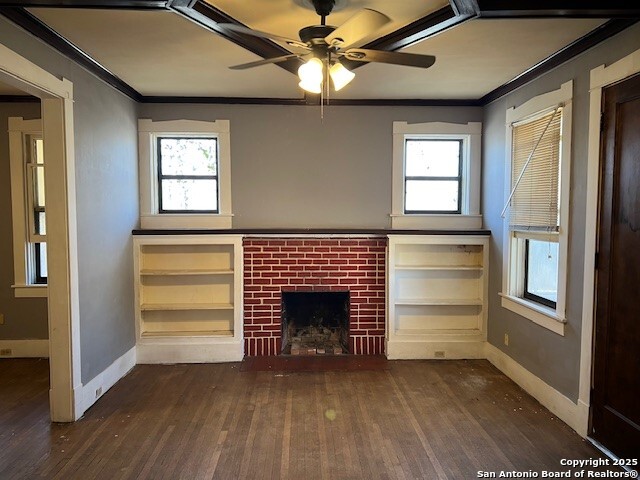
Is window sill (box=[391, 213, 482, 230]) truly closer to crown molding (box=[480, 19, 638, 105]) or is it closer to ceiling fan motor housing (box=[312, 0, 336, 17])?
crown molding (box=[480, 19, 638, 105])

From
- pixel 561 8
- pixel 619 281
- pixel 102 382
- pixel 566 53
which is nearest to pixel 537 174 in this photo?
pixel 566 53

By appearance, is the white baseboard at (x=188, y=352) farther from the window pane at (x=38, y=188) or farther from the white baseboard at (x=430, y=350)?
the window pane at (x=38, y=188)

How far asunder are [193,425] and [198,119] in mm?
2969

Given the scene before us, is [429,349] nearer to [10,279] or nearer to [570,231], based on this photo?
[570,231]

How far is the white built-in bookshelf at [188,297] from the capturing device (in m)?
4.38

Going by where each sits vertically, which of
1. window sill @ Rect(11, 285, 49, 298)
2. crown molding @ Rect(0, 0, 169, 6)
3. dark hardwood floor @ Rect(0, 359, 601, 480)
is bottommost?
dark hardwood floor @ Rect(0, 359, 601, 480)

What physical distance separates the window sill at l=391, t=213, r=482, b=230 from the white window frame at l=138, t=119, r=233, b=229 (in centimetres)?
183

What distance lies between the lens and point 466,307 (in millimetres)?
4617

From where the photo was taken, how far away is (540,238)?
3.48 metres

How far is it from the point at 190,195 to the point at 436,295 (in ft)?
9.54

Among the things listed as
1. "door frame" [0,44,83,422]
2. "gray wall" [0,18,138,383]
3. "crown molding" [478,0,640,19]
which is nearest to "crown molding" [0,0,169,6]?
"gray wall" [0,18,138,383]

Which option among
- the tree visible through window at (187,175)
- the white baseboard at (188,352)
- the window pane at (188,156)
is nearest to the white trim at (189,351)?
the white baseboard at (188,352)

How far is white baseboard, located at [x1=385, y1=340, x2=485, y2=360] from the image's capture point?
4.46m

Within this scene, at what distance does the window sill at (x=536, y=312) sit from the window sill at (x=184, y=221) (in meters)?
2.91
